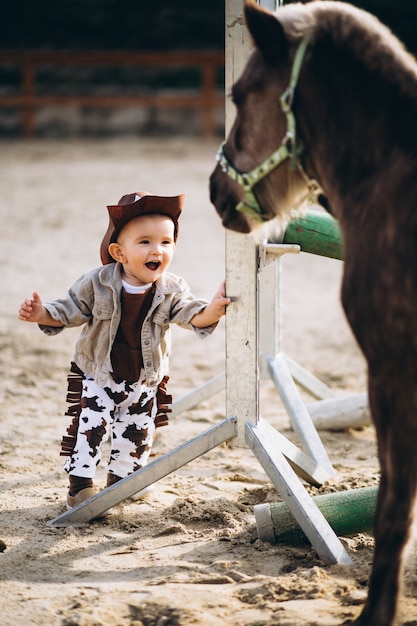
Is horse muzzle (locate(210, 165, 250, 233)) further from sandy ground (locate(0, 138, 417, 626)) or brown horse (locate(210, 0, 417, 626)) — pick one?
sandy ground (locate(0, 138, 417, 626))

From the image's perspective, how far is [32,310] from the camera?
3426 mm

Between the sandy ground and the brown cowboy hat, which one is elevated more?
the brown cowboy hat

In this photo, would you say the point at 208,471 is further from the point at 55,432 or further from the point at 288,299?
the point at 288,299

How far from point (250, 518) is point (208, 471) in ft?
2.25

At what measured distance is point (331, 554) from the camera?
10.1 feet

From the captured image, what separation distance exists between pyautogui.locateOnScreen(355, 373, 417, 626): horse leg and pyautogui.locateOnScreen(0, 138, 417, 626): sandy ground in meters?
0.22

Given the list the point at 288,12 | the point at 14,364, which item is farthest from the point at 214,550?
the point at 14,364

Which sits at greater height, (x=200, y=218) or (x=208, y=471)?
(x=200, y=218)

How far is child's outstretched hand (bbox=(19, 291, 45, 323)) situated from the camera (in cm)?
342

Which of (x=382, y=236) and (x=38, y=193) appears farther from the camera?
(x=38, y=193)

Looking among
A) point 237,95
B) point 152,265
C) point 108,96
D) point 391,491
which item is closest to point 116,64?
point 108,96

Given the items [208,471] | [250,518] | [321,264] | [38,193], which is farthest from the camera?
[38,193]

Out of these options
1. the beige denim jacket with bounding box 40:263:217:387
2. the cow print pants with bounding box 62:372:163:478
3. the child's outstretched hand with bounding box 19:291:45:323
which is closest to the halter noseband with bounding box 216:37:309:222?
the beige denim jacket with bounding box 40:263:217:387

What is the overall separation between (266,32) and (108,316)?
1.46m
